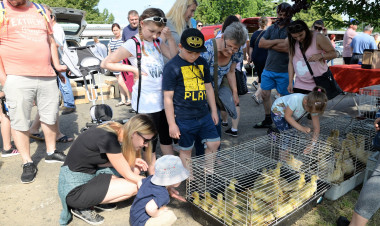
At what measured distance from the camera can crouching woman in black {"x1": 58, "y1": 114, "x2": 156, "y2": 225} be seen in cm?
255

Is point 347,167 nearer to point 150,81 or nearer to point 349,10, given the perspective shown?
point 349,10

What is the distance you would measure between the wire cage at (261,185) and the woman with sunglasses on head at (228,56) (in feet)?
2.48

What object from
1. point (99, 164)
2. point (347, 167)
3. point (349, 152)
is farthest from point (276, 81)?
Answer: point (99, 164)

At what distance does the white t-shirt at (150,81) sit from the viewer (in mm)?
3039

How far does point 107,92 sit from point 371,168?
7.13 meters

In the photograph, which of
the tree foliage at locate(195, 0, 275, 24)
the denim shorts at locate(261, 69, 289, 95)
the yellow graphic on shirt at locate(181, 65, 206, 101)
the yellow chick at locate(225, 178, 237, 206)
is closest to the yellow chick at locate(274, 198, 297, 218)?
the yellow chick at locate(225, 178, 237, 206)

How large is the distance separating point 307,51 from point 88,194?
127 inches

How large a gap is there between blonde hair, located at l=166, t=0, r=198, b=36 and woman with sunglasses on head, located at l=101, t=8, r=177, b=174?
22.5 inches

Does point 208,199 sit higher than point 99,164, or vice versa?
point 99,164

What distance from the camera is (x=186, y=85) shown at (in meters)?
2.92

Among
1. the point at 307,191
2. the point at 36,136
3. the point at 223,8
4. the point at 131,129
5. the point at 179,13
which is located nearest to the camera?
the point at 131,129

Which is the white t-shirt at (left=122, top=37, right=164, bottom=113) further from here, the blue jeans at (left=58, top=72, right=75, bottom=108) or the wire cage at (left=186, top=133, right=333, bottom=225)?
the blue jeans at (left=58, top=72, right=75, bottom=108)

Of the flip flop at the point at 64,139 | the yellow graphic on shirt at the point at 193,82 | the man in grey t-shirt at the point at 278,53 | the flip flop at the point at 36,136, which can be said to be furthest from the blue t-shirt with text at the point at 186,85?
the flip flop at the point at 36,136

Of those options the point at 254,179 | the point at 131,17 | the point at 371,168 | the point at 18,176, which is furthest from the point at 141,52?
the point at 131,17
